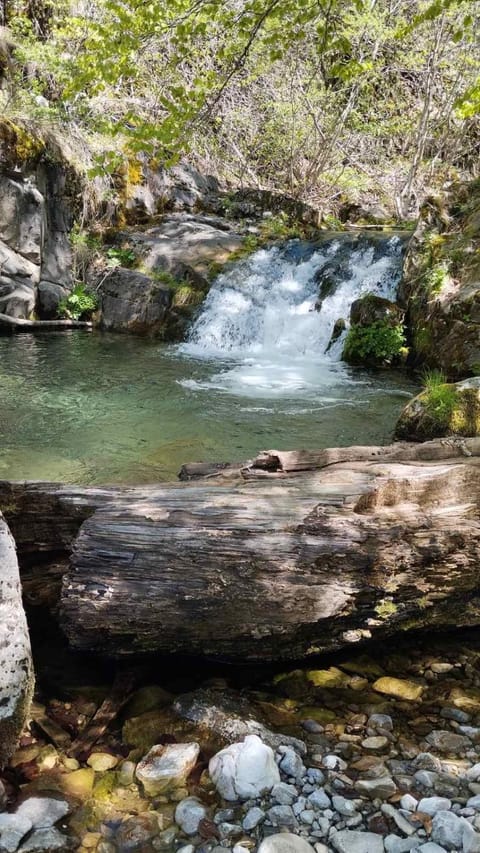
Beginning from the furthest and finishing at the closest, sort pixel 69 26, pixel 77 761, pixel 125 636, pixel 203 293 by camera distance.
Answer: pixel 69 26 < pixel 203 293 < pixel 125 636 < pixel 77 761

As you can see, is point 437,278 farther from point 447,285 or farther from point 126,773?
point 126,773

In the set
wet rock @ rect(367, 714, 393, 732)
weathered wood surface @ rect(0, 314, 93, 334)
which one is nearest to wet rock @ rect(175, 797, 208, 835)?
wet rock @ rect(367, 714, 393, 732)

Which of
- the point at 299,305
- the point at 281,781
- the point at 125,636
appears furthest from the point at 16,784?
the point at 299,305

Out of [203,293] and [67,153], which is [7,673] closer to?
[203,293]

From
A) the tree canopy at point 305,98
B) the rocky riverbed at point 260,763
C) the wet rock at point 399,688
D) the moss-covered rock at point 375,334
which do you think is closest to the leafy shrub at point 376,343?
the moss-covered rock at point 375,334

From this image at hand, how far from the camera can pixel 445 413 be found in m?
5.68

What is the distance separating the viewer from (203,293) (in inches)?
508

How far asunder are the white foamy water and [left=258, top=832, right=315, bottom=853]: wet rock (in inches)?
319

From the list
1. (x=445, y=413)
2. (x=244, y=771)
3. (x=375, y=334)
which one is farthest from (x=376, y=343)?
(x=244, y=771)

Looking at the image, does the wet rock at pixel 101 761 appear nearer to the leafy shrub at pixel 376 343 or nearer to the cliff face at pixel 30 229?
the leafy shrub at pixel 376 343

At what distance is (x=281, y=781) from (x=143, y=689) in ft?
2.82

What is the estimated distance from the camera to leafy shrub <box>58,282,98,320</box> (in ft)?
42.7

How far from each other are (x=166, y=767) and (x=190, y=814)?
243mm

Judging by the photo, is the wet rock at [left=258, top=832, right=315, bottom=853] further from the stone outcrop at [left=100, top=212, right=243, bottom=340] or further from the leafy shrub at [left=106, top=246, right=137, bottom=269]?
the leafy shrub at [left=106, top=246, right=137, bottom=269]
